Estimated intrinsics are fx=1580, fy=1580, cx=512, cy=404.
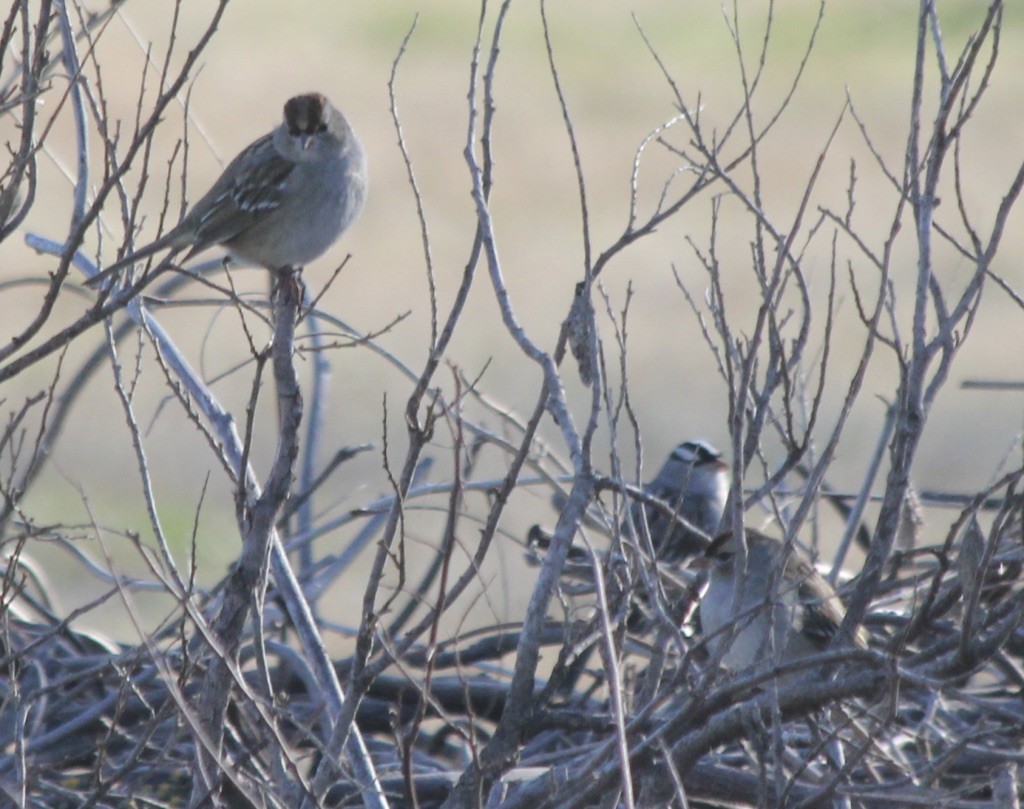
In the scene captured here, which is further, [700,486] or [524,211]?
[524,211]

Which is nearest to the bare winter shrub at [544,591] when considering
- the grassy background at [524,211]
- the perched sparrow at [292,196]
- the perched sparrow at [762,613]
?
the perched sparrow at [762,613]

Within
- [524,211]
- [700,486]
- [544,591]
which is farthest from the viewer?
Result: [524,211]

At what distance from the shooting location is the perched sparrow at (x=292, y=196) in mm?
5906

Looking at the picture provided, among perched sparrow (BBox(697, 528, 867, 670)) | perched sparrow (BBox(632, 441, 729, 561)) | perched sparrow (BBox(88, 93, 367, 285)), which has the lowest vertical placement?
perched sparrow (BBox(632, 441, 729, 561))

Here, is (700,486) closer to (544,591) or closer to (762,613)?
(762,613)

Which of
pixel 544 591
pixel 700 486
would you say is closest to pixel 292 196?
pixel 544 591

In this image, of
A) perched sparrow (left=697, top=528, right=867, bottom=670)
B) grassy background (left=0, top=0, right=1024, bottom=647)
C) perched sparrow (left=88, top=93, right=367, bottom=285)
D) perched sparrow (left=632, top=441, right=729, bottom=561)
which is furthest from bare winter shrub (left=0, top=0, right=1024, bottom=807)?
perched sparrow (left=632, top=441, right=729, bottom=561)

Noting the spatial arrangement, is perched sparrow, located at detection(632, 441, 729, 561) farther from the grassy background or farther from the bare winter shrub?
the bare winter shrub

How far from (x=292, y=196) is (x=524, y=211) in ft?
49.9

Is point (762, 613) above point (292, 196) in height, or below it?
below

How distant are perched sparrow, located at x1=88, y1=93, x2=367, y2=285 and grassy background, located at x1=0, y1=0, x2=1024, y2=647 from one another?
1.86 m

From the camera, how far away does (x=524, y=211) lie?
2102cm

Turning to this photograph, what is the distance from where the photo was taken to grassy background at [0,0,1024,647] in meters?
14.1

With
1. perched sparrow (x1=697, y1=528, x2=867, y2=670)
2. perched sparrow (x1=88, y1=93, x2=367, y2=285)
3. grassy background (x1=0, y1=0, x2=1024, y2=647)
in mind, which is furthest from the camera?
grassy background (x1=0, y1=0, x2=1024, y2=647)
